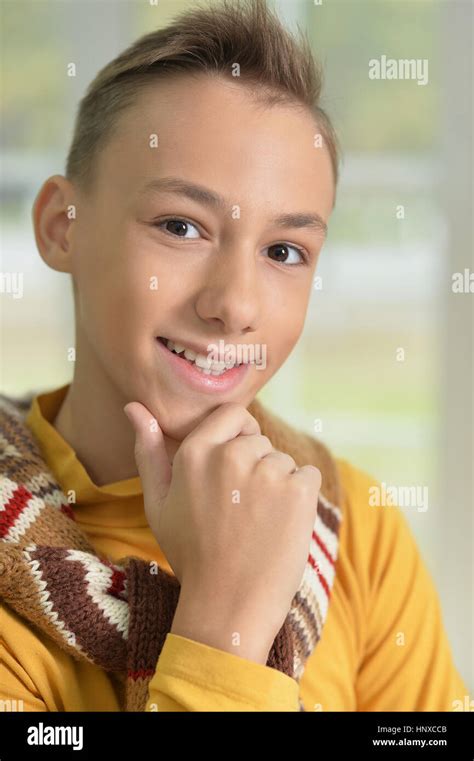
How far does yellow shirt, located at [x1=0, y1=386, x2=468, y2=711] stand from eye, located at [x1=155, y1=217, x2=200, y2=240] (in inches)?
11.5

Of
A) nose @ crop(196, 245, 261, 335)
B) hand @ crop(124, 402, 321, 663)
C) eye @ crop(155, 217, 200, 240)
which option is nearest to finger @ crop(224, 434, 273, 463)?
hand @ crop(124, 402, 321, 663)

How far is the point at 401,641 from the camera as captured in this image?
111 centimetres

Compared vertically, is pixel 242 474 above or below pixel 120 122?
below

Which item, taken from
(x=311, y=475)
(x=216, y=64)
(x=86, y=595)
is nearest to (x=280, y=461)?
(x=311, y=475)

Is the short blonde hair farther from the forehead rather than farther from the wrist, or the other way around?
the wrist

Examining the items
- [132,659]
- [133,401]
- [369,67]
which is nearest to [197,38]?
[133,401]

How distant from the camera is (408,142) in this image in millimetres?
1864

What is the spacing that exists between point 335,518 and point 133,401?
1.07ft

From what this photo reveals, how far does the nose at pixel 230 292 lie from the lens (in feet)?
2.89

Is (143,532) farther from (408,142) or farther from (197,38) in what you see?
(408,142)

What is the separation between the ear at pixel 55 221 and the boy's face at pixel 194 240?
0.07 m

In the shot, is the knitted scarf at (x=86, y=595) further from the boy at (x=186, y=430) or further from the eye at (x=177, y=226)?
the eye at (x=177, y=226)

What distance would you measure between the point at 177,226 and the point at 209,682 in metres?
0.46

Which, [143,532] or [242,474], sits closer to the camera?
[242,474]
